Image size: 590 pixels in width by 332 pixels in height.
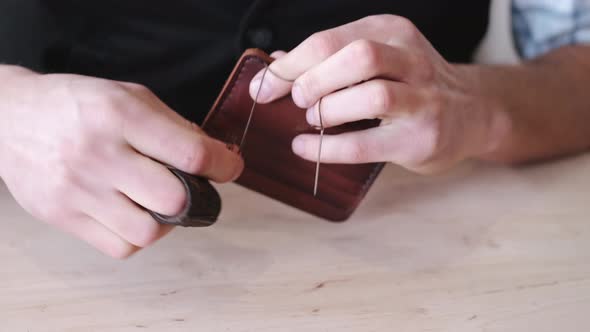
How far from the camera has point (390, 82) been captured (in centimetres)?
56

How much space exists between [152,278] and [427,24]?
555 millimetres

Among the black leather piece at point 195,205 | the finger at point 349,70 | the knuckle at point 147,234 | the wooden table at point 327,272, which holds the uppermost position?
the finger at point 349,70

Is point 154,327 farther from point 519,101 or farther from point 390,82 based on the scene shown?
point 519,101

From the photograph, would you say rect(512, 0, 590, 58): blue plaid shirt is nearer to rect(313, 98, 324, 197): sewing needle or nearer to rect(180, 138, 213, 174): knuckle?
rect(313, 98, 324, 197): sewing needle

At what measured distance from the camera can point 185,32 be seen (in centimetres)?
78

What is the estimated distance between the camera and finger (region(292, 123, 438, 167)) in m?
0.58

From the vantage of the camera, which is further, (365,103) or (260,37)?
(260,37)

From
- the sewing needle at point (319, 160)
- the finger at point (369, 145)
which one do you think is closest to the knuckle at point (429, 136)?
the finger at point (369, 145)

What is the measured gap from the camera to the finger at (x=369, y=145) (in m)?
0.58

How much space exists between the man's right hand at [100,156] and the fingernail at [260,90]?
0.07 metres

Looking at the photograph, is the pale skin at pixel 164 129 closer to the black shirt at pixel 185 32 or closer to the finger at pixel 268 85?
the finger at pixel 268 85

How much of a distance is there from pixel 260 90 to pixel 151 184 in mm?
145

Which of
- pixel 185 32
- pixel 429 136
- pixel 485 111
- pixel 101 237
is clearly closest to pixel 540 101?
pixel 485 111

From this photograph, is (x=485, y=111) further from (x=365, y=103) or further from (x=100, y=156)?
(x=100, y=156)
